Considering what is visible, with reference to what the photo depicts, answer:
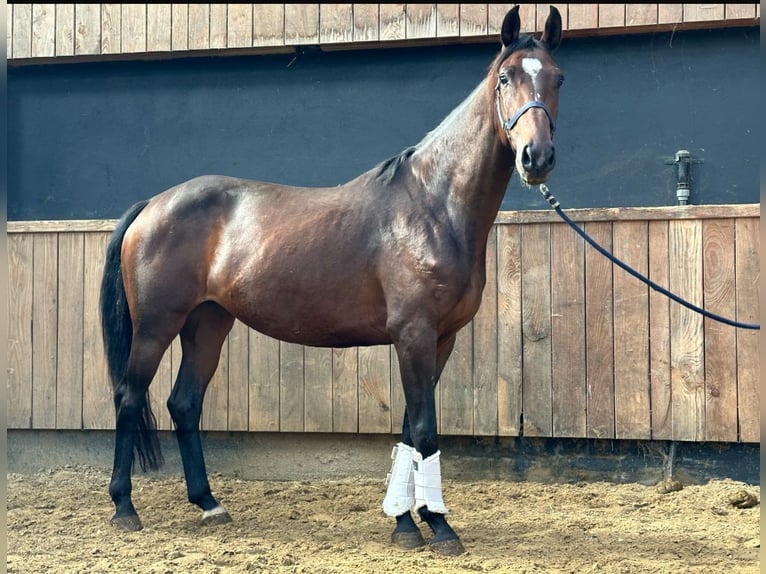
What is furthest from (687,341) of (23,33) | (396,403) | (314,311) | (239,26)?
(23,33)

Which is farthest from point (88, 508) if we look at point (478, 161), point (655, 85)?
point (655, 85)

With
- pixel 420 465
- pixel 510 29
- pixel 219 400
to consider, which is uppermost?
pixel 510 29

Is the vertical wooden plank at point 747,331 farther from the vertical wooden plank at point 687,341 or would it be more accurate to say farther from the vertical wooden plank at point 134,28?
the vertical wooden plank at point 134,28

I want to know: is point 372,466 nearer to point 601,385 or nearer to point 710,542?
point 601,385

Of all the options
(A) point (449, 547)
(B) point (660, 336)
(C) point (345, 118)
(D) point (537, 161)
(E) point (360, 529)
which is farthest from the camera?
(C) point (345, 118)

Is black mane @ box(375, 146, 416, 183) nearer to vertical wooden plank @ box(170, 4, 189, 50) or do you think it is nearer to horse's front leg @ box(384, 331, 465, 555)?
horse's front leg @ box(384, 331, 465, 555)

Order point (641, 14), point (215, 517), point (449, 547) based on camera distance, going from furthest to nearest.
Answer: point (641, 14) < point (215, 517) < point (449, 547)

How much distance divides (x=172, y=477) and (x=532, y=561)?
2.79 meters

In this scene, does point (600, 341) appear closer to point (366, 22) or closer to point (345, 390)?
point (345, 390)

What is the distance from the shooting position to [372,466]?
5.14 meters

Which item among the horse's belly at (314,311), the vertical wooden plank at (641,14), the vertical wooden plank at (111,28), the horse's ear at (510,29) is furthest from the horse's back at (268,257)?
the vertical wooden plank at (641,14)

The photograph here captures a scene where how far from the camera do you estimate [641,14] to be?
4.97 metres

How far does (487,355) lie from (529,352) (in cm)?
26

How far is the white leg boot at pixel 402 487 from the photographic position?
3729mm
